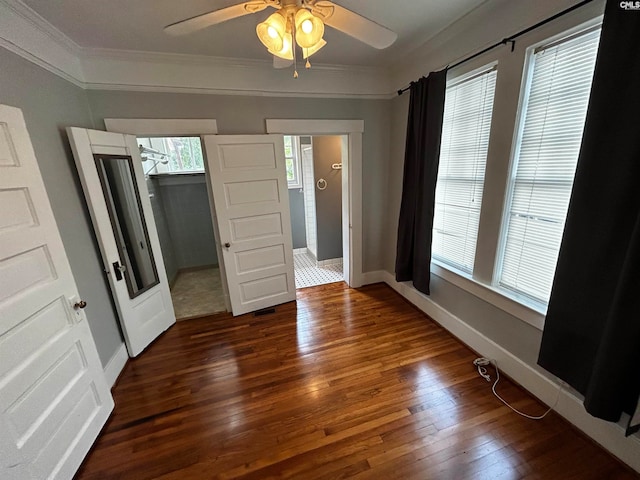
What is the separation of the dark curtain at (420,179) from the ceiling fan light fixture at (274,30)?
1550mm

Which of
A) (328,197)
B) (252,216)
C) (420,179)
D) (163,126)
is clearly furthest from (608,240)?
(163,126)

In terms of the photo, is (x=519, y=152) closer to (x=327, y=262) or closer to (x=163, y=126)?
(x=163, y=126)

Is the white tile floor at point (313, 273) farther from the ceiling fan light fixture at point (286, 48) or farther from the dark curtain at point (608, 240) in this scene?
the ceiling fan light fixture at point (286, 48)

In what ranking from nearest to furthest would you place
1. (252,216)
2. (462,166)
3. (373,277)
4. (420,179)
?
(462,166) < (420,179) < (252,216) < (373,277)

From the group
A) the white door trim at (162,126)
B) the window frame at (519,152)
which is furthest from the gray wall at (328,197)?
the window frame at (519,152)

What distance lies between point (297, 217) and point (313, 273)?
129 centimetres

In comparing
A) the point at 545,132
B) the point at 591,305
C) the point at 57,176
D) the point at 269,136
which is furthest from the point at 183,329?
the point at 545,132

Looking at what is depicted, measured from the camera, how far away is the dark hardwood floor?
142 centimetres

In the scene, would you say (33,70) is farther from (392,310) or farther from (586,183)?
(392,310)

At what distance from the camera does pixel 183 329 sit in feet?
9.06

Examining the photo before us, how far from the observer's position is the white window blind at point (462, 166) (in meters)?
2.00

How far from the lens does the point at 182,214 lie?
4.23m

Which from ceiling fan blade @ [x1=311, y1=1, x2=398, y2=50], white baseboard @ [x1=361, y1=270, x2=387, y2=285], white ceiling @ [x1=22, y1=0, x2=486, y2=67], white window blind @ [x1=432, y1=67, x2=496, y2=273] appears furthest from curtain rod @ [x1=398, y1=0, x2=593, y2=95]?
white baseboard @ [x1=361, y1=270, x2=387, y2=285]

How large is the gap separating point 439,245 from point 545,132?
1.26 m
